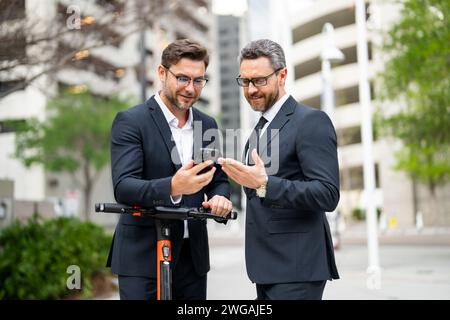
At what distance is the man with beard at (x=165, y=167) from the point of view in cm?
288

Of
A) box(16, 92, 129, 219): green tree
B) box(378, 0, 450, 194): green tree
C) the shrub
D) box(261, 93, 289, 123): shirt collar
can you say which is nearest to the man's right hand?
box(261, 93, 289, 123): shirt collar

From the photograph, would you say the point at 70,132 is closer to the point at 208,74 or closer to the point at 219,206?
the point at 208,74

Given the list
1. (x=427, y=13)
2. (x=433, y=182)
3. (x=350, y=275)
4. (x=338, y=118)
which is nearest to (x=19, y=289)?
(x=350, y=275)

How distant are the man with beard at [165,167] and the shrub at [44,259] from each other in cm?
549

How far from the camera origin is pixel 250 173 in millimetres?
2549

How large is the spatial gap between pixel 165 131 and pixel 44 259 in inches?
235

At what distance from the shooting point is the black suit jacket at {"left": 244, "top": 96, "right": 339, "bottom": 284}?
2.63 m

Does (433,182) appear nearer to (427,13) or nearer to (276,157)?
(427,13)

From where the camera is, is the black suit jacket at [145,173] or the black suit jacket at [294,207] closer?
the black suit jacket at [294,207]

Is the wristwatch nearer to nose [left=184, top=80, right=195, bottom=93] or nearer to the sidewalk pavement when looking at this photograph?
nose [left=184, top=80, right=195, bottom=93]

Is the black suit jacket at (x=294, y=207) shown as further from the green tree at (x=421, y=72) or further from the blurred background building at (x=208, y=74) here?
the green tree at (x=421, y=72)

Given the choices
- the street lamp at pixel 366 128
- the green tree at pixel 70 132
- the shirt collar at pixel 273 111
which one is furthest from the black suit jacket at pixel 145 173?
the green tree at pixel 70 132

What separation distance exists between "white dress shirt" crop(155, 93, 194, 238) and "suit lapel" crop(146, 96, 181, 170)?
3 centimetres

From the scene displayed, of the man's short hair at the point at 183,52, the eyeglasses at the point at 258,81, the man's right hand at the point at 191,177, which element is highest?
the man's short hair at the point at 183,52
